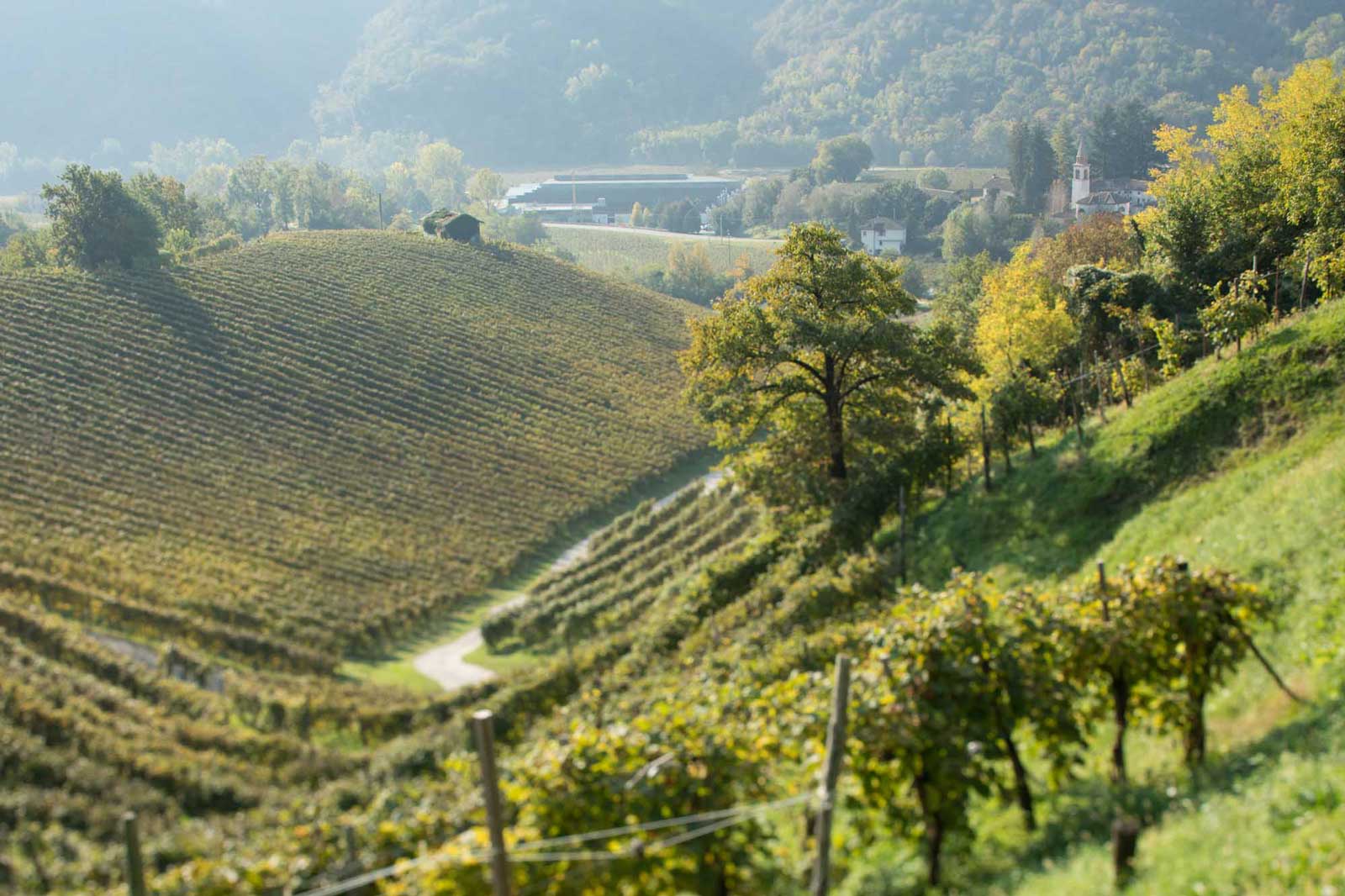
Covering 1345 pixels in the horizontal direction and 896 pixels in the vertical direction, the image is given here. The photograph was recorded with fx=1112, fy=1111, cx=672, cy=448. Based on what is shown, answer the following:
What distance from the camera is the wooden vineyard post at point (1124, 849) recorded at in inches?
358

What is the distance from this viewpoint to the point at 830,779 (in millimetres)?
9617

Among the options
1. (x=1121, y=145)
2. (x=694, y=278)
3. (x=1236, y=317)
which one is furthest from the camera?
(x=1121, y=145)

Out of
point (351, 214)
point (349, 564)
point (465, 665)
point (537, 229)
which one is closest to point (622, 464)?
point (349, 564)

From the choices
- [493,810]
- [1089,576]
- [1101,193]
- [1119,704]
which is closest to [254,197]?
[1101,193]

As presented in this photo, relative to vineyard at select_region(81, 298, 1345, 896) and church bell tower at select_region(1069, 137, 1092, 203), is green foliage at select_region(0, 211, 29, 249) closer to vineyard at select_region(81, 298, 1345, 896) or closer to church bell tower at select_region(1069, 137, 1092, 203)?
church bell tower at select_region(1069, 137, 1092, 203)

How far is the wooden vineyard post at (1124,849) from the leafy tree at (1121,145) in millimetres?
136494

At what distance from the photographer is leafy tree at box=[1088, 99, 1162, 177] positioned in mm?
132500

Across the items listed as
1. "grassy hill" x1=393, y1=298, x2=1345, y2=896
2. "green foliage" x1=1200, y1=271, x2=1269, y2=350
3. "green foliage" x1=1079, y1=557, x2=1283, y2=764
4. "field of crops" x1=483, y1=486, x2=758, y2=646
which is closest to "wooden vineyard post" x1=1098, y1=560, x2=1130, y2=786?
"green foliage" x1=1079, y1=557, x2=1283, y2=764

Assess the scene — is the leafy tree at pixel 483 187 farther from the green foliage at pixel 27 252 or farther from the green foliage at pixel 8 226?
the green foliage at pixel 27 252

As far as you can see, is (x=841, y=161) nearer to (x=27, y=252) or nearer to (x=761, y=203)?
(x=761, y=203)

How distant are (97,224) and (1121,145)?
11172 centimetres

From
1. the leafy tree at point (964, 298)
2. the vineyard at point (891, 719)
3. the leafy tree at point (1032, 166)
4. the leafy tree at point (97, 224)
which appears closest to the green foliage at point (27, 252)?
the leafy tree at point (97, 224)

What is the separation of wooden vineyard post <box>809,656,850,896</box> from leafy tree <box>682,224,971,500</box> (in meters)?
18.2

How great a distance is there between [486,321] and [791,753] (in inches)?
2653
